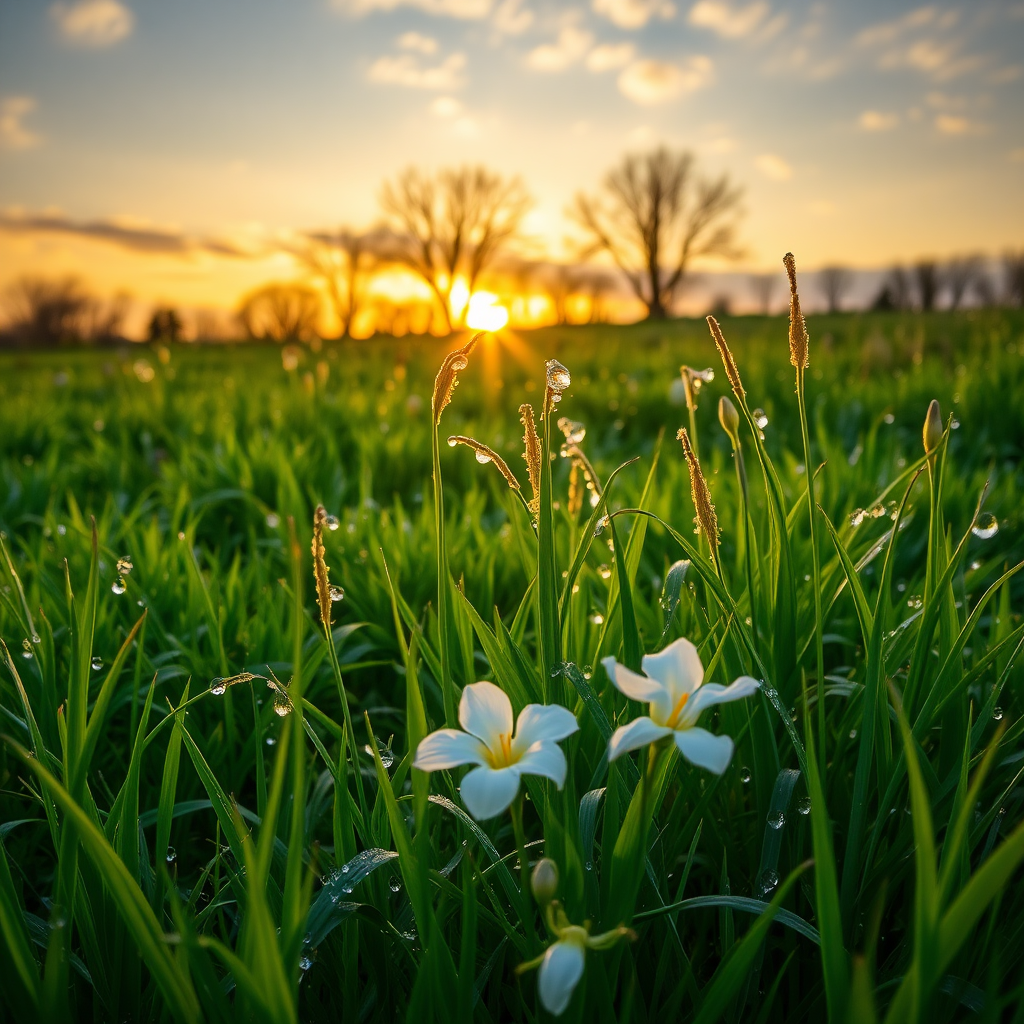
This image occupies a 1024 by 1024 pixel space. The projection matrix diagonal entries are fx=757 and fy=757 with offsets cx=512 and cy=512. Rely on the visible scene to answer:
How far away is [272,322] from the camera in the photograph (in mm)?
44031

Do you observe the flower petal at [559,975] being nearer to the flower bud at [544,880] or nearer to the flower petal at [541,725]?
the flower bud at [544,880]

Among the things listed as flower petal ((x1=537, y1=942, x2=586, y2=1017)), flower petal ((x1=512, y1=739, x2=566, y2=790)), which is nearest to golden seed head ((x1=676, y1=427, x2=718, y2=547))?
flower petal ((x1=512, y1=739, x2=566, y2=790))

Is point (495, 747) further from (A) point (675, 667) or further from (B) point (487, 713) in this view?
(A) point (675, 667)

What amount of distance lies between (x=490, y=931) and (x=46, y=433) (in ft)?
14.5

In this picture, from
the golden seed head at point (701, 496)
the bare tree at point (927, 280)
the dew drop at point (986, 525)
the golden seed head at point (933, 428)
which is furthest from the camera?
the bare tree at point (927, 280)

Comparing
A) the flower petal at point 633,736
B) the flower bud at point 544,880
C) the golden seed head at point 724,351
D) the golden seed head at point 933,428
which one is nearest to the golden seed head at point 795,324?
the golden seed head at point 724,351

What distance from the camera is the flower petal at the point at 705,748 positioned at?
554mm

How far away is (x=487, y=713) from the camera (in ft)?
2.28

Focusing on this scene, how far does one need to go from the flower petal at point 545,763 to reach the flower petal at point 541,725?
0.02 metres

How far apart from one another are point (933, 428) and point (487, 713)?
29.8 inches

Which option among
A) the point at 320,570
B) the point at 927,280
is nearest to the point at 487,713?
the point at 320,570

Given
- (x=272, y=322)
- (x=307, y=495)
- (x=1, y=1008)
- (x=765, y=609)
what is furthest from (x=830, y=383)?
(x=272, y=322)

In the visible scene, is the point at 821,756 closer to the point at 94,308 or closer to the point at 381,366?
the point at 381,366

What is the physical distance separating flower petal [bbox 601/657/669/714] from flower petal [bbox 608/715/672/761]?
2cm
